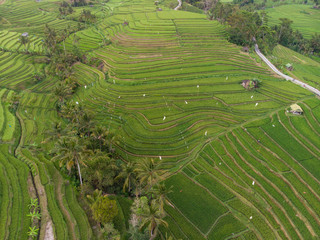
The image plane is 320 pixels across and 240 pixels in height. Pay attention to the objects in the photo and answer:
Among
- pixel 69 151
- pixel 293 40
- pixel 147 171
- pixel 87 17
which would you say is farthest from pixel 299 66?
pixel 87 17

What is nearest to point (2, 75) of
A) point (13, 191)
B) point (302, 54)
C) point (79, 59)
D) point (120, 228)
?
point (79, 59)

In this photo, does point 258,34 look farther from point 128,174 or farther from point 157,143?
point 128,174

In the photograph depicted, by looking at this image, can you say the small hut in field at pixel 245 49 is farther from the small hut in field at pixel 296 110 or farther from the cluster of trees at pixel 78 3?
the cluster of trees at pixel 78 3

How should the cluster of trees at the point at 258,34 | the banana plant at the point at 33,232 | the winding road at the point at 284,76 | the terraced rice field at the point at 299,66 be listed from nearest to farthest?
the banana plant at the point at 33,232, the winding road at the point at 284,76, the terraced rice field at the point at 299,66, the cluster of trees at the point at 258,34

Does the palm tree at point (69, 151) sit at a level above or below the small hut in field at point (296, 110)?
above

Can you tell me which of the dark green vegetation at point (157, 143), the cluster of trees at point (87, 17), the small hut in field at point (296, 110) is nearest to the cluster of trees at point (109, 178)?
the dark green vegetation at point (157, 143)

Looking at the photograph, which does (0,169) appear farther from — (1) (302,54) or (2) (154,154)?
(1) (302,54)
